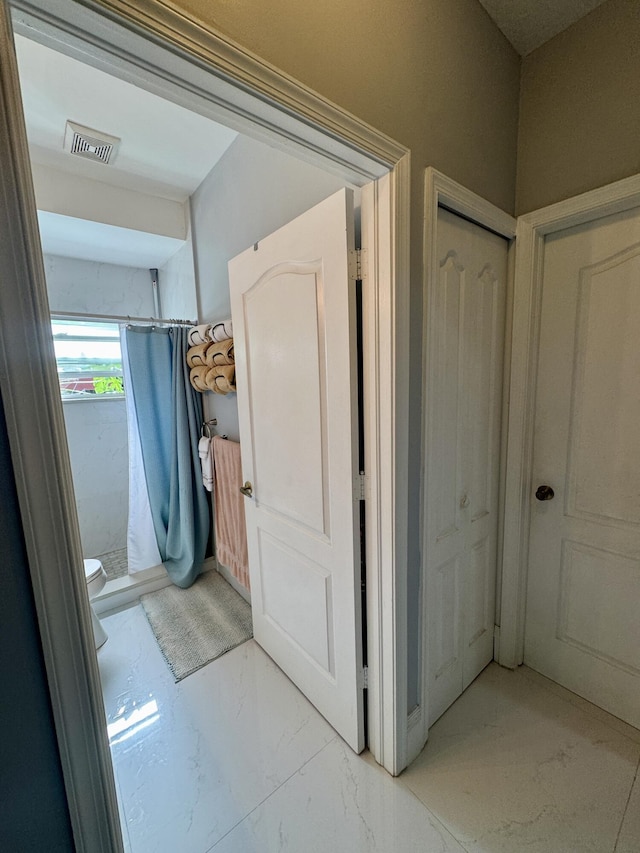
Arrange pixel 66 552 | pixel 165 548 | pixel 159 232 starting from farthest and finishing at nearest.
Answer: pixel 165 548, pixel 159 232, pixel 66 552

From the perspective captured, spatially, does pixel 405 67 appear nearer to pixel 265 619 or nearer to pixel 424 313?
pixel 424 313

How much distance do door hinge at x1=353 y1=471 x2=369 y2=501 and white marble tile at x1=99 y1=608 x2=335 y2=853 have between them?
1.04 meters

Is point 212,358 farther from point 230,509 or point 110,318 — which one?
point 230,509

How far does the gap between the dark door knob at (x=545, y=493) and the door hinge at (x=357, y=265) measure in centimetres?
121

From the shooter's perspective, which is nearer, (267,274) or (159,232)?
(267,274)

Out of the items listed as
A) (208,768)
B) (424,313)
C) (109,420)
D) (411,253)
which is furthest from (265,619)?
(109,420)

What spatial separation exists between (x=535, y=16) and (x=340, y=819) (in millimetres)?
2778

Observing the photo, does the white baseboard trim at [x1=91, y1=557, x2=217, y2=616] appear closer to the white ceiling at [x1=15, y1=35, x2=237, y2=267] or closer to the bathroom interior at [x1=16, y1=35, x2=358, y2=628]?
the bathroom interior at [x1=16, y1=35, x2=358, y2=628]

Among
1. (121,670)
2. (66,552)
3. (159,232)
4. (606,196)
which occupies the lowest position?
(121,670)

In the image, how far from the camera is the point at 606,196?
3.84 feet

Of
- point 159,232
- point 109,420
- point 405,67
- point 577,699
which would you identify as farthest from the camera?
point 109,420

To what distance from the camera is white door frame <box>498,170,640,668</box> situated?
1.23 meters

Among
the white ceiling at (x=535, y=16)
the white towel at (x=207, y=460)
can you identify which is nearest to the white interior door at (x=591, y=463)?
the white ceiling at (x=535, y=16)

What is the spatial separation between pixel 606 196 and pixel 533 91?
54cm
